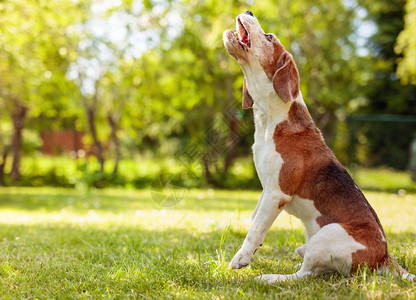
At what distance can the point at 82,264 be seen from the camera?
10.4 feet

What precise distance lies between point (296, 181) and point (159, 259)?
4.34 ft

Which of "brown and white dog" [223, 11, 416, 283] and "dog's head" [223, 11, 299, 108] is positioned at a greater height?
"dog's head" [223, 11, 299, 108]

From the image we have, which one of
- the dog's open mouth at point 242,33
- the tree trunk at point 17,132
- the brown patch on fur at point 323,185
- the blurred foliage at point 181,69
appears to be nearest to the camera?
the brown patch on fur at point 323,185

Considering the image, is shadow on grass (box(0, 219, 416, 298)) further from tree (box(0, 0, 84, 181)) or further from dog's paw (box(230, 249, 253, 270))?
tree (box(0, 0, 84, 181))

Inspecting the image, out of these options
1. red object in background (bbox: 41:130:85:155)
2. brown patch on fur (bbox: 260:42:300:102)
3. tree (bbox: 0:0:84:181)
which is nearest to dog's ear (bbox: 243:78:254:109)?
brown patch on fur (bbox: 260:42:300:102)

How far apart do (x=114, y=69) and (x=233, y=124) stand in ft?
17.3

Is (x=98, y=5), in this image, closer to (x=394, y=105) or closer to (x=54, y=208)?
(x=54, y=208)

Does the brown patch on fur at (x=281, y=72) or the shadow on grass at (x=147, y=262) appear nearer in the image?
the shadow on grass at (x=147, y=262)

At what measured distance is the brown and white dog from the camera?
8.38 feet

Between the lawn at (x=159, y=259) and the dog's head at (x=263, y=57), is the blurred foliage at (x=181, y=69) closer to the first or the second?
A: the lawn at (x=159, y=259)

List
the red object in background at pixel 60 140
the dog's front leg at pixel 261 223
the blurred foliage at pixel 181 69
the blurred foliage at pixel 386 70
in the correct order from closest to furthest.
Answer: the dog's front leg at pixel 261 223 < the blurred foliage at pixel 181 69 < the red object in background at pixel 60 140 < the blurred foliage at pixel 386 70

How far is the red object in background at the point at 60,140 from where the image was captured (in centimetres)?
1892

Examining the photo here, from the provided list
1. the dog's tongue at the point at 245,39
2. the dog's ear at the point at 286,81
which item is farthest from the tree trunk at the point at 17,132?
the dog's ear at the point at 286,81

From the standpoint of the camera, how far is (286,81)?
283cm
